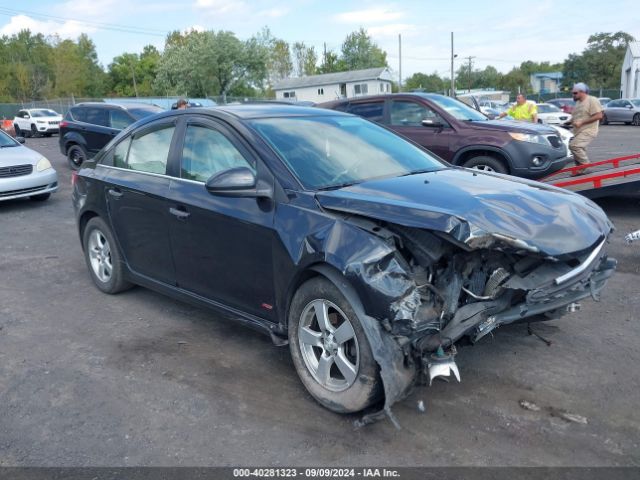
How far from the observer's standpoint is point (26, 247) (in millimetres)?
7754

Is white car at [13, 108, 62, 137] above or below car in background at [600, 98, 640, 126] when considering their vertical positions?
above

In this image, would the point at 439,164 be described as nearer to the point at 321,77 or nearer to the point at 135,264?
the point at 135,264

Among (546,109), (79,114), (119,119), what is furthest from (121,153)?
(546,109)

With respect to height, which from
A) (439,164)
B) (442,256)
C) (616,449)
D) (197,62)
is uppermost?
(197,62)

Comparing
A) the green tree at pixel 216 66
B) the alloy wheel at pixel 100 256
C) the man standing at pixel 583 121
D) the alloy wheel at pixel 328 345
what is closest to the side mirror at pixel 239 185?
the alloy wheel at pixel 328 345

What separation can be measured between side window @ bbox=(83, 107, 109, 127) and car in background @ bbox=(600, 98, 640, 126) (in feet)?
85.1

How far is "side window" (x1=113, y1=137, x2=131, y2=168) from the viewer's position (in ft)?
17.1

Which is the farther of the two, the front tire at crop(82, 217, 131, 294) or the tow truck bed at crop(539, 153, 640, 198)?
the tow truck bed at crop(539, 153, 640, 198)

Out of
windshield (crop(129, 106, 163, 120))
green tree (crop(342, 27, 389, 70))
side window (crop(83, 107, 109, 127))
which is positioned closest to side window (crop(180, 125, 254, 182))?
windshield (crop(129, 106, 163, 120))

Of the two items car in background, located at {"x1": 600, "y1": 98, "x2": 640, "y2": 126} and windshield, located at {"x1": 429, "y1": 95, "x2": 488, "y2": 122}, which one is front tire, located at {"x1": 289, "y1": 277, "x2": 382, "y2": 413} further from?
car in background, located at {"x1": 600, "y1": 98, "x2": 640, "y2": 126}

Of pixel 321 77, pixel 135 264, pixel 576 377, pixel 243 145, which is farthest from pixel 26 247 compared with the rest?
pixel 321 77

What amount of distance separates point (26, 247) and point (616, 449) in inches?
288

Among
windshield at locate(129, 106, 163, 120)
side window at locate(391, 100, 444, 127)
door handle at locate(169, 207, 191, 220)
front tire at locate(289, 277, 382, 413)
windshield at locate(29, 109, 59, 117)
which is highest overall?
windshield at locate(29, 109, 59, 117)

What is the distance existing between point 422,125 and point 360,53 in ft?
306
